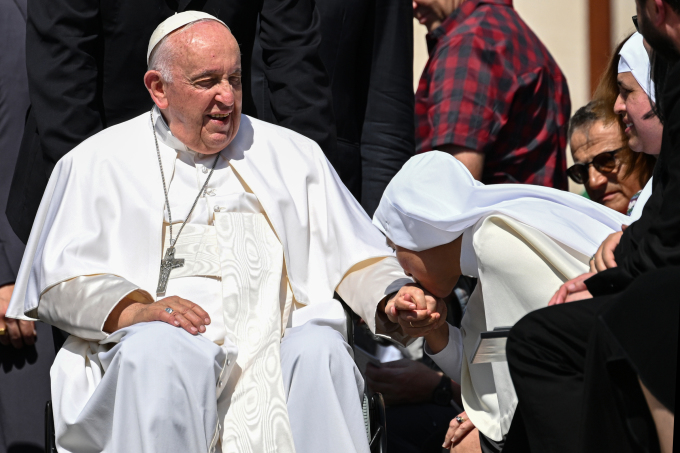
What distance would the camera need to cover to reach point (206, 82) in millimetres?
3979

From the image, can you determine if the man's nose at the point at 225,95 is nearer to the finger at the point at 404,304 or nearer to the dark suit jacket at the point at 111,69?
the dark suit jacket at the point at 111,69

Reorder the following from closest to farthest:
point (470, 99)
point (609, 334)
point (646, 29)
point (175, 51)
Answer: point (609, 334) < point (646, 29) < point (175, 51) < point (470, 99)

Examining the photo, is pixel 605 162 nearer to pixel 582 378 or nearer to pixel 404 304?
pixel 404 304

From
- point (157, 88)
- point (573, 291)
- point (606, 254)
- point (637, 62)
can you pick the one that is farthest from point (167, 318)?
point (637, 62)

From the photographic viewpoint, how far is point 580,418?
2.75 metres

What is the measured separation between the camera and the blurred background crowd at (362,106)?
14.0ft

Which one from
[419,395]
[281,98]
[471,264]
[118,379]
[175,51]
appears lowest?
[419,395]

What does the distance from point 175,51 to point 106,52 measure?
543 mm

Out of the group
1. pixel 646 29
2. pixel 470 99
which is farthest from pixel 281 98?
pixel 646 29

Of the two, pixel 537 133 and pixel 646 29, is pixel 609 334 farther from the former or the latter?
pixel 537 133

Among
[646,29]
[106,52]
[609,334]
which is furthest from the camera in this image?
[106,52]

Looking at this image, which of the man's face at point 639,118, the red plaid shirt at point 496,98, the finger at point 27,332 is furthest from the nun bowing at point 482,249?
the finger at point 27,332

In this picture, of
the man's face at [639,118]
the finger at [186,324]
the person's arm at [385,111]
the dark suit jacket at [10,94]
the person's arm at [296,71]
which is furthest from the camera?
the person's arm at [385,111]

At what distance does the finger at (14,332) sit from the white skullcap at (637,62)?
273cm
